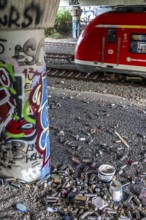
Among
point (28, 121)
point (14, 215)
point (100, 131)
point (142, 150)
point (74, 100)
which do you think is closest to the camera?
point (14, 215)

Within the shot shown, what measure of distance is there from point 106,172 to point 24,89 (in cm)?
232

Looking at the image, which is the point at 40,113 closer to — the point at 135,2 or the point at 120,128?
the point at 120,128

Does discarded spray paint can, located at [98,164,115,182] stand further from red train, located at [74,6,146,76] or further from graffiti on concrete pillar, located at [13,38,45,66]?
red train, located at [74,6,146,76]

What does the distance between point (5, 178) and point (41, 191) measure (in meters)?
0.76

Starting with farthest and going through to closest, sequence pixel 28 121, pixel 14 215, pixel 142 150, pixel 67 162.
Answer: pixel 142 150, pixel 67 162, pixel 28 121, pixel 14 215

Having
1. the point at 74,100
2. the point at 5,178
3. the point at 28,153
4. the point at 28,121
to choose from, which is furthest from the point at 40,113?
the point at 74,100

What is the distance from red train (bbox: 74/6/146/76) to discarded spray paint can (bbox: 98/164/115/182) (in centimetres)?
672

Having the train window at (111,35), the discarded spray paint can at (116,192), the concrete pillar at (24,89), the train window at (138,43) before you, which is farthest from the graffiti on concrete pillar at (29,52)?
the train window at (111,35)

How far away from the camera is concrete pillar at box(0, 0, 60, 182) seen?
→ 4.93m

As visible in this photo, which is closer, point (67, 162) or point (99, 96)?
point (67, 162)

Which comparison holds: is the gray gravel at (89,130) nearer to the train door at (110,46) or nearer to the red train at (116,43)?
the red train at (116,43)

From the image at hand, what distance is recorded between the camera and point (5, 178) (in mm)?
5961

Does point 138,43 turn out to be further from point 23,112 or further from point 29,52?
point 23,112

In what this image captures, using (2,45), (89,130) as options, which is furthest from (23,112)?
(89,130)
